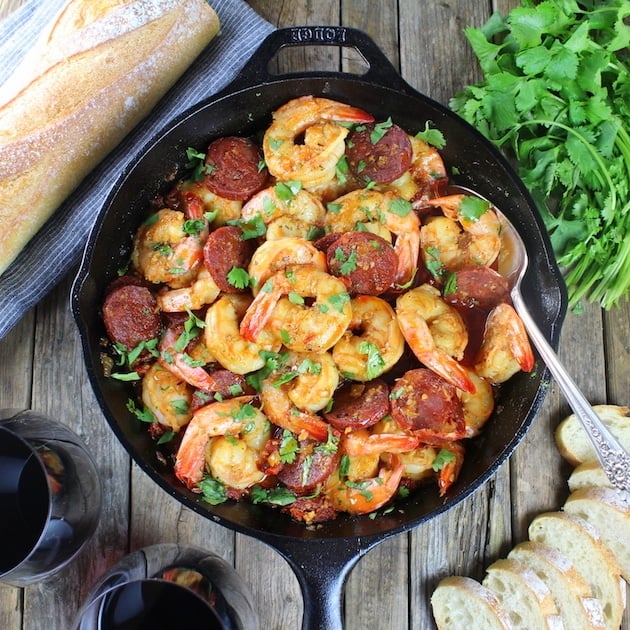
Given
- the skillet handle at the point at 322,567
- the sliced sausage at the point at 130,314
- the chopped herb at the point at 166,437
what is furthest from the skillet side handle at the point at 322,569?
the sliced sausage at the point at 130,314

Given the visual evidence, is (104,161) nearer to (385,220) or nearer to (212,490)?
(385,220)

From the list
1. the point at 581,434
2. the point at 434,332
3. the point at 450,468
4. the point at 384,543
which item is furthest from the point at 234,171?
the point at 581,434

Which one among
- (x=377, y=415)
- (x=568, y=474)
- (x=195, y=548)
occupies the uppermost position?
(x=377, y=415)

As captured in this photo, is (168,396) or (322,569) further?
(168,396)

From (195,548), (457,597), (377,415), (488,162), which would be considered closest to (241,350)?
(377,415)

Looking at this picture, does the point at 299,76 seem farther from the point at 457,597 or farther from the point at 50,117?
the point at 457,597

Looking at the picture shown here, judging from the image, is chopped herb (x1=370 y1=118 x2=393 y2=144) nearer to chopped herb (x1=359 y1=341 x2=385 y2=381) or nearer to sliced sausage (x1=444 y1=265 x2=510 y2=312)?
sliced sausage (x1=444 y1=265 x2=510 y2=312)
